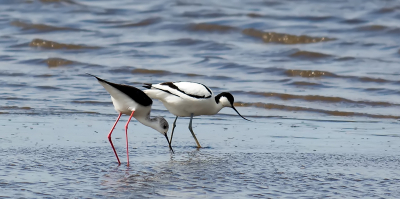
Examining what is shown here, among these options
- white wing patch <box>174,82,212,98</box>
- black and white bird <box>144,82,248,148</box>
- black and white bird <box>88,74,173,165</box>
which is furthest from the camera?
white wing patch <box>174,82,212,98</box>

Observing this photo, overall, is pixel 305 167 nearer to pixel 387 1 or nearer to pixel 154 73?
pixel 154 73

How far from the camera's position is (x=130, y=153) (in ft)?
19.0

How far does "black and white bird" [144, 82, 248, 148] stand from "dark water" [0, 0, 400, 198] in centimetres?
28

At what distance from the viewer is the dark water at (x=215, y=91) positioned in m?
4.75

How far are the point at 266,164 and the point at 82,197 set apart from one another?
1.71 meters

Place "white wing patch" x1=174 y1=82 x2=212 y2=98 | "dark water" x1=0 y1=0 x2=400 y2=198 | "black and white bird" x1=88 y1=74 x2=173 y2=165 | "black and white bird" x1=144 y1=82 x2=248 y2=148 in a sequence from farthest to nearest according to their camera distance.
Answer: "white wing patch" x1=174 y1=82 x2=212 y2=98 → "black and white bird" x1=144 y1=82 x2=248 y2=148 → "black and white bird" x1=88 y1=74 x2=173 y2=165 → "dark water" x1=0 y1=0 x2=400 y2=198

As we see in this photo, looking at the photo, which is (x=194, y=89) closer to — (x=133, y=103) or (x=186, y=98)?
(x=186, y=98)

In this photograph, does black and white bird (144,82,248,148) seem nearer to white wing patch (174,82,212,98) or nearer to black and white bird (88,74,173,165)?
white wing patch (174,82,212,98)

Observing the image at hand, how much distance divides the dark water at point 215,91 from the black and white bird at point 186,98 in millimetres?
282

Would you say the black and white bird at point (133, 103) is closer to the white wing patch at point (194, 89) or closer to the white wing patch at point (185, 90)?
the white wing patch at point (185, 90)

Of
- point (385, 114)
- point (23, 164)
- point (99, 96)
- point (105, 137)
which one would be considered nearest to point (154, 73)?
point (99, 96)

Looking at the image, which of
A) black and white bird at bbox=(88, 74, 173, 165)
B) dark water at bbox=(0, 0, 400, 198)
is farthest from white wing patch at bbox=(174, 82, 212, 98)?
black and white bird at bbox=(88, 74, 173, 165)

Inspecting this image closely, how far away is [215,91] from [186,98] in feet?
11.2

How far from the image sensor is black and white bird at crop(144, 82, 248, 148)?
21.8 feet
